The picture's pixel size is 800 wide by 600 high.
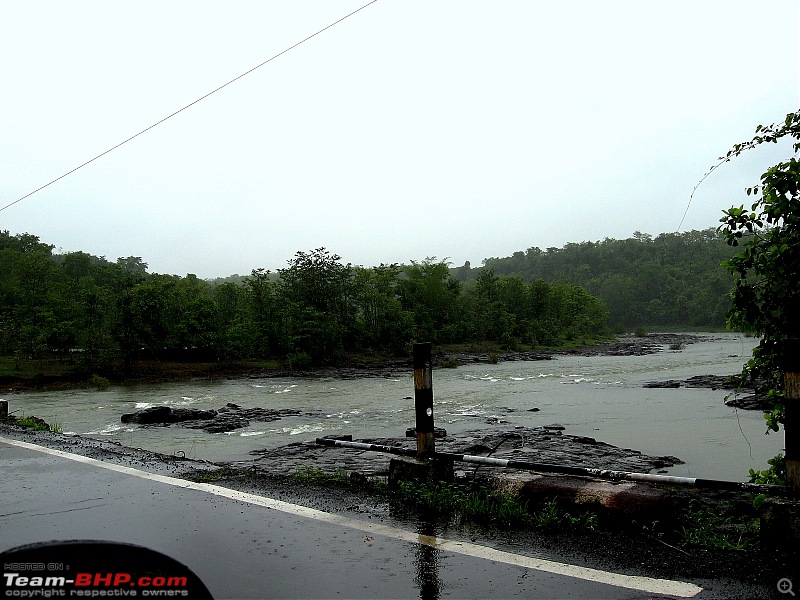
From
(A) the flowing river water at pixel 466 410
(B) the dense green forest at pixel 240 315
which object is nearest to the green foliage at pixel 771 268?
(A) the flowing river water at pixel 466 410

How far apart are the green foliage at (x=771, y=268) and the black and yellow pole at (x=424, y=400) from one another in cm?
251

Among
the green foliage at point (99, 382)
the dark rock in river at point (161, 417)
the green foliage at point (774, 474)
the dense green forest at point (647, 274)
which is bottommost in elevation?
the green foliage at point (99, 382)

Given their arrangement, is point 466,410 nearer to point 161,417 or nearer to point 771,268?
point 161,417

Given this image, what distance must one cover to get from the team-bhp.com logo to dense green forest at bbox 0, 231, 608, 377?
39.7 metres

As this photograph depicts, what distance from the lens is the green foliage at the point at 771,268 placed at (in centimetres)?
510

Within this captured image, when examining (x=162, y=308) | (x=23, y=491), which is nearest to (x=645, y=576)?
(x=23, y=491)

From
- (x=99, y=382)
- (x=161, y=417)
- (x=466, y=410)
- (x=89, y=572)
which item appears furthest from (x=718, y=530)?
(x=99, y=382)

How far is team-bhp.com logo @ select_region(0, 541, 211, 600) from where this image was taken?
1.62 metres

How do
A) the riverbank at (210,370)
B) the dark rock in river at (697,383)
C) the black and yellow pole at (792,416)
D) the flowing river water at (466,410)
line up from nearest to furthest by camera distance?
the black and yellow pole at (792,416) → the flowing river water at (466,410) → the dark rock in river at (697,383) → the riverbank at (210,370)

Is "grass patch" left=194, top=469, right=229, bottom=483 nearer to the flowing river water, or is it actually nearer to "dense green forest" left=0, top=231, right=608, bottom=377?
the flowing river water

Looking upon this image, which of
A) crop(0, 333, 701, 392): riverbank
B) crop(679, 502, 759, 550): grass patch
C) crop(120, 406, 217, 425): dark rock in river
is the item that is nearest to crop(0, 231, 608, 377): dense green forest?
crop(0, 333, 701, 392): riverbank

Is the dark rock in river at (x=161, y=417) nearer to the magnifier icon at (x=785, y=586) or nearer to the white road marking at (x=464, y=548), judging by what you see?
the white road marking at (x=464, y=548)

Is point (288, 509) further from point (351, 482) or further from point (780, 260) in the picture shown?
point (780, 260)

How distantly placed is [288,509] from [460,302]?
68399 mm
